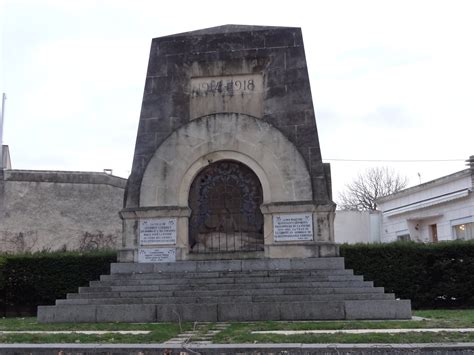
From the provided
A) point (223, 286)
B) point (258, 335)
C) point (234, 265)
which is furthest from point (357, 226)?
point (258, 335)

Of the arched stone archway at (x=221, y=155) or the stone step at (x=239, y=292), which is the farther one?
the arched stone archway at (x=221, y=155)

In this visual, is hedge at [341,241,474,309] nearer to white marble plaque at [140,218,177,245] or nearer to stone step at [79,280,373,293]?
stone step at [79,280,373,293]

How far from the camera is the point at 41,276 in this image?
17500mm

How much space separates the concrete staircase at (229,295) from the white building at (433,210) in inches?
621

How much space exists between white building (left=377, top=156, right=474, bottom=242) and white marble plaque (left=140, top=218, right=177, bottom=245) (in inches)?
671

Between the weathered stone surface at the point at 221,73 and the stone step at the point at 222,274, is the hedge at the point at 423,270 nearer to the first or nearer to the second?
the stone step at the point at 222,274

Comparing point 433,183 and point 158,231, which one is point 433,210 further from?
point 158,231

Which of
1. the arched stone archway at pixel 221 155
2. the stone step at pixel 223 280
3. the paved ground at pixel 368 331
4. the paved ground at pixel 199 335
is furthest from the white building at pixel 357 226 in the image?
the paved ground at pixel 368 331

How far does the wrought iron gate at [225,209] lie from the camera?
48.5ft

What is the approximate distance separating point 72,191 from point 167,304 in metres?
16.6

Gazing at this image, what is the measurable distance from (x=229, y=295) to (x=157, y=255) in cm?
276

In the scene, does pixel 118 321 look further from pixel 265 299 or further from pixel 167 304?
pixel 265 299

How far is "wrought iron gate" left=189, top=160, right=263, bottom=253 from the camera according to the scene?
14.8 meters

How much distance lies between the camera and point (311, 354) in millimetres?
7438
